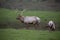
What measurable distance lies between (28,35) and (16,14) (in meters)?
0.32

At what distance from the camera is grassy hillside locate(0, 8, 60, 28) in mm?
2584

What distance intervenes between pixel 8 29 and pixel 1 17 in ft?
0.60

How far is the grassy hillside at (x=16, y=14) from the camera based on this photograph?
2584 mm

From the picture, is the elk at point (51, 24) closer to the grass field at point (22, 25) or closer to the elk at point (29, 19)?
the grass field at point (22, 25)

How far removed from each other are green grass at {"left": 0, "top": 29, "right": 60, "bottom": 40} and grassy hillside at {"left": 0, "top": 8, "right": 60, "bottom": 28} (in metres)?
0.09

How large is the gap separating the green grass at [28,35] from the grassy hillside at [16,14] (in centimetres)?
9

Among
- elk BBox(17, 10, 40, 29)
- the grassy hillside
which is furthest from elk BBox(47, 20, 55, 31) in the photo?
elk BBox(17, 10, 40, 29)

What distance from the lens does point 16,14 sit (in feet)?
8.53

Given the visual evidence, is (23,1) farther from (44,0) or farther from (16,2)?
(44,0)

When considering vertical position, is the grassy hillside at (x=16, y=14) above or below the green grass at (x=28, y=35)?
above

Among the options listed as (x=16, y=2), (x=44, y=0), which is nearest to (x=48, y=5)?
(x=44, y=0)

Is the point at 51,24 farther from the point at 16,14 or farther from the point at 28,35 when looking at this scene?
the point at 16,14

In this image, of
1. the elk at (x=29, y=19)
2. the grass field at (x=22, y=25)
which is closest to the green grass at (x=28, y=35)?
the grass field at (x=22, y=25)

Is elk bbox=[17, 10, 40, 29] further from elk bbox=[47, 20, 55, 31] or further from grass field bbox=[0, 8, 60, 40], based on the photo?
elk bbox=[47, 20, 55, 31]
